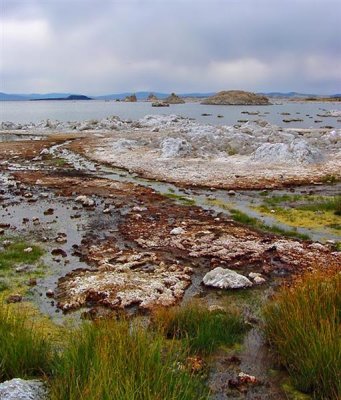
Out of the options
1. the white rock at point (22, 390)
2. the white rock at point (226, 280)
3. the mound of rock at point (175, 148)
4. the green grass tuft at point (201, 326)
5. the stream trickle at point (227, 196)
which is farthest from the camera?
the mound of rock at point (175, 148)

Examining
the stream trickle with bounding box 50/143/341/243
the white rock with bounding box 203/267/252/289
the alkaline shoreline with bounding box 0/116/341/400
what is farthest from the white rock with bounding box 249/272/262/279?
the stream trickle with bounding box 50/143/341/243

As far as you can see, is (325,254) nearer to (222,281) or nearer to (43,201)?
(222,281)

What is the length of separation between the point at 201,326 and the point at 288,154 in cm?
2537

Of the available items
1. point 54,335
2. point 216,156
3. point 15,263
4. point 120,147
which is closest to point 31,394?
point 54,335

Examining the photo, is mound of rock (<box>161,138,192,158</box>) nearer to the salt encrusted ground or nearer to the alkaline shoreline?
the salt encrusted ground

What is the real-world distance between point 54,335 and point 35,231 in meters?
8.04

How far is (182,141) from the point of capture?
3688 centimetres

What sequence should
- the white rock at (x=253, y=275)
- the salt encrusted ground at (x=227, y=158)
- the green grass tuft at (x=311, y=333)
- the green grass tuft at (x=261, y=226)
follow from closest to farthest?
the green grass tuft at (x=311, y=333) → the white rock at (x=253, y=275) → the green grass tuft at (x=261, y=226) → the salt encrusted ground at (x=227, y=158)

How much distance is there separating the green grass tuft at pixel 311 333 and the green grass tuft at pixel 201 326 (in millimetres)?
753

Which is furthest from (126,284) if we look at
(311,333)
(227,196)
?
(227,196)

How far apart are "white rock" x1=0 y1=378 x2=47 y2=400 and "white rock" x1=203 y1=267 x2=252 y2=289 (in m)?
6.33

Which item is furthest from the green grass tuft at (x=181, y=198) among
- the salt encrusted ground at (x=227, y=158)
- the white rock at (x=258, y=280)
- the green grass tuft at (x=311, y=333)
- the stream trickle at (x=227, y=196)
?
the green grass tuft at (x=311, y=333)

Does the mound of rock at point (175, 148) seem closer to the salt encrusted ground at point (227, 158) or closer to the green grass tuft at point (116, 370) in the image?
the salt encrusted ground at point (227, 158)

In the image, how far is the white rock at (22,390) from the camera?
218 inches
